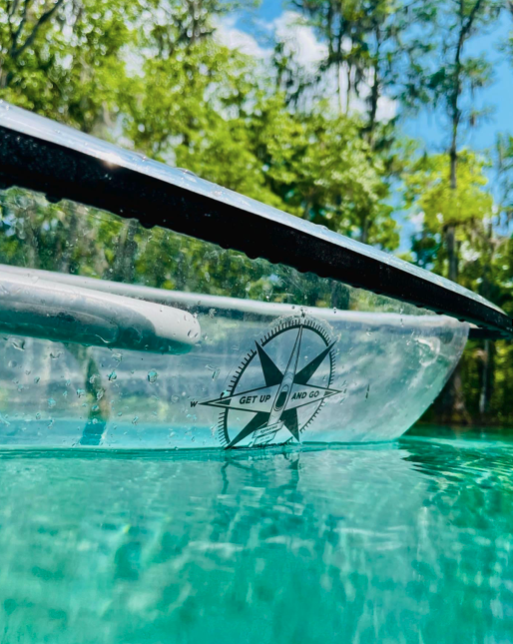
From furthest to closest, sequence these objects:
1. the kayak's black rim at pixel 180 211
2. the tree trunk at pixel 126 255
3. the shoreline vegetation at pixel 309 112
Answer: the shoreline vegetation at pixel 309 112 < the tree trunk at pixel 126 255 < the kayak's black rim at pixel 180 211

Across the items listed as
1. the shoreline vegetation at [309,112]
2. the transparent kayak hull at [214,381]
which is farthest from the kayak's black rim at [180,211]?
the shoreline vegetation at [309,112]

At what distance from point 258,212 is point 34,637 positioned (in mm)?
802

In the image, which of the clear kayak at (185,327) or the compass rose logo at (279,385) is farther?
the compass rose logo at (279,385)

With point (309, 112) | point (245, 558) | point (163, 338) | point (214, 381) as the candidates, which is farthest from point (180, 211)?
point (309, 112)

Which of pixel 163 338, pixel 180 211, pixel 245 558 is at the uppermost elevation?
pixel 180 211

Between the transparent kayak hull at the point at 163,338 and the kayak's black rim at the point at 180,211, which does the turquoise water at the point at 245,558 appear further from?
the kayak's black rim at the point at 180,211

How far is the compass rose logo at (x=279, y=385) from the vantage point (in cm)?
206

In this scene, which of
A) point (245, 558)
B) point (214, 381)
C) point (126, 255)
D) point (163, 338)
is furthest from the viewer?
point (214, 381)

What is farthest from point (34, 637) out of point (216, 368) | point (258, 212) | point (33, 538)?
point (216, 368)

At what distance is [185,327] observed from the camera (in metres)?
1.86

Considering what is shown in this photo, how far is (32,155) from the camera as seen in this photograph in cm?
84

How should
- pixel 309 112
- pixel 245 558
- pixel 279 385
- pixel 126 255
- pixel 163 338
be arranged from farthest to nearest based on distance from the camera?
pixel 309 112, pixel 279 385, pixel 163 338, pixel 126 255, pixel 245 558

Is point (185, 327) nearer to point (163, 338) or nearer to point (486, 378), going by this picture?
point (163, 338)

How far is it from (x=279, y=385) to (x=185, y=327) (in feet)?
1.62
